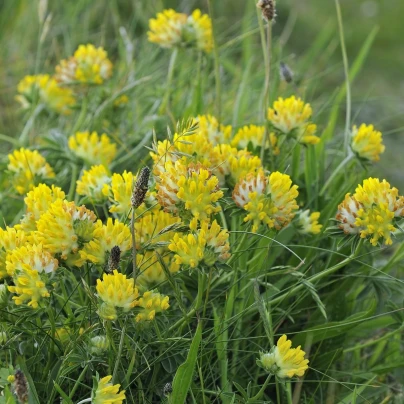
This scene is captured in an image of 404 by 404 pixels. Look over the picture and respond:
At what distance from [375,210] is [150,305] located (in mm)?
354

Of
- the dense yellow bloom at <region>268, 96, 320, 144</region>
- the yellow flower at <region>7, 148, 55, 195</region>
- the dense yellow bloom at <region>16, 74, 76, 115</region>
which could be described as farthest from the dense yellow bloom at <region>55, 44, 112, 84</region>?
the dense yellow bloom at <region>268, 96, 320, 144</region>

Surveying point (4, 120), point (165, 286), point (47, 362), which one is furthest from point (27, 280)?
point (4, 120)

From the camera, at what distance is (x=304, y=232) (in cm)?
134

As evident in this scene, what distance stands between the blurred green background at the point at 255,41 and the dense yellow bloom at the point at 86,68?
14cm

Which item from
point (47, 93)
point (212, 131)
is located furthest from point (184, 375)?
point (47, 93)

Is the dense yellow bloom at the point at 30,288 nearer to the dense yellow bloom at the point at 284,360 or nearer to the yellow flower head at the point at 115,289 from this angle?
the yellow flower head at the point at 115,289

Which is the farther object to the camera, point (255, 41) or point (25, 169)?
point (255, 41)

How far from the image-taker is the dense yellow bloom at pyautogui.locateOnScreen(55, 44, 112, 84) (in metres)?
1.74

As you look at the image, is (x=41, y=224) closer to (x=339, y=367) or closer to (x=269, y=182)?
(x=269, y=182)

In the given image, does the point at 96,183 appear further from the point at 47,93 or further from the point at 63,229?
the point at 47,93

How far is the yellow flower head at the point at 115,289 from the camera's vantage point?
99 cm

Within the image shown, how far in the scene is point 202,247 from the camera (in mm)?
1035

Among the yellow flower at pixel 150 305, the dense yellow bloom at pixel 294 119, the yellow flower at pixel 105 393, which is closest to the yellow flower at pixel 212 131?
the dense yellow bloom at pixel 294 119

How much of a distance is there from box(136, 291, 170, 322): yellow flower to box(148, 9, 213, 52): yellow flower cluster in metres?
0.77
